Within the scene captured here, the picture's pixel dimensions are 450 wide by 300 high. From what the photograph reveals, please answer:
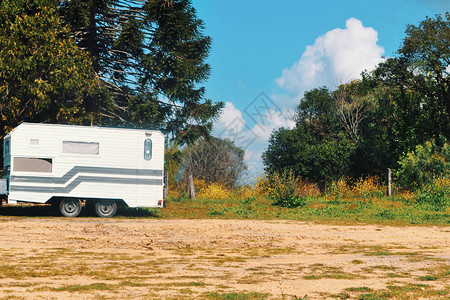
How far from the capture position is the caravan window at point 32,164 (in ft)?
65.8

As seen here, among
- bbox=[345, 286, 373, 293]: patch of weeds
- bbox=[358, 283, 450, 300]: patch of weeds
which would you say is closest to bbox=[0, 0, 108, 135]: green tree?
bbox=[345, 286, 373, 293]: patch of weeds

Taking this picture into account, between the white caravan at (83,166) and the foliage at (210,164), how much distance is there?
3819cm

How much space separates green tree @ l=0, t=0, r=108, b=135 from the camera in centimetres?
2284

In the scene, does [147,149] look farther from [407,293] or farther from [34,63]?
[407,293]

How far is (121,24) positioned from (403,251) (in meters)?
22.4

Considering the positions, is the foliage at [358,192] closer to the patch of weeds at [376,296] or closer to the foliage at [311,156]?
the foliage at [311,156]

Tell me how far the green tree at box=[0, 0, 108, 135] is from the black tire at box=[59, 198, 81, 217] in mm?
5263

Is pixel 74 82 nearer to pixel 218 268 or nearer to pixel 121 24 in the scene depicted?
pixel 121 24

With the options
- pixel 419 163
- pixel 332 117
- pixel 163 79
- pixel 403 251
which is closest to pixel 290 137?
A: pixel 332 117

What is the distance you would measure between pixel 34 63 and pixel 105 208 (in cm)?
736

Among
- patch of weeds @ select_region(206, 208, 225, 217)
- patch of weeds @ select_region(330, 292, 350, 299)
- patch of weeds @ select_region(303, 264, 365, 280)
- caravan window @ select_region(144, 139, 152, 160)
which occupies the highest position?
caravan window @ select_region(144, 139, 152, 160)

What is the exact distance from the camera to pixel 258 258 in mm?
11219

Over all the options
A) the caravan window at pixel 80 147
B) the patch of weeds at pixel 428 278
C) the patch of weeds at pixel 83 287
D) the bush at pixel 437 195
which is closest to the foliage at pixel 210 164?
the bush at pixel 437 195

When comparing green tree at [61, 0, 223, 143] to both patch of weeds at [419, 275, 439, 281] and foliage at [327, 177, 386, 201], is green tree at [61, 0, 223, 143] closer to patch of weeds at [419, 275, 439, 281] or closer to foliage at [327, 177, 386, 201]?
foliage at [327, 177, 386, 201]
